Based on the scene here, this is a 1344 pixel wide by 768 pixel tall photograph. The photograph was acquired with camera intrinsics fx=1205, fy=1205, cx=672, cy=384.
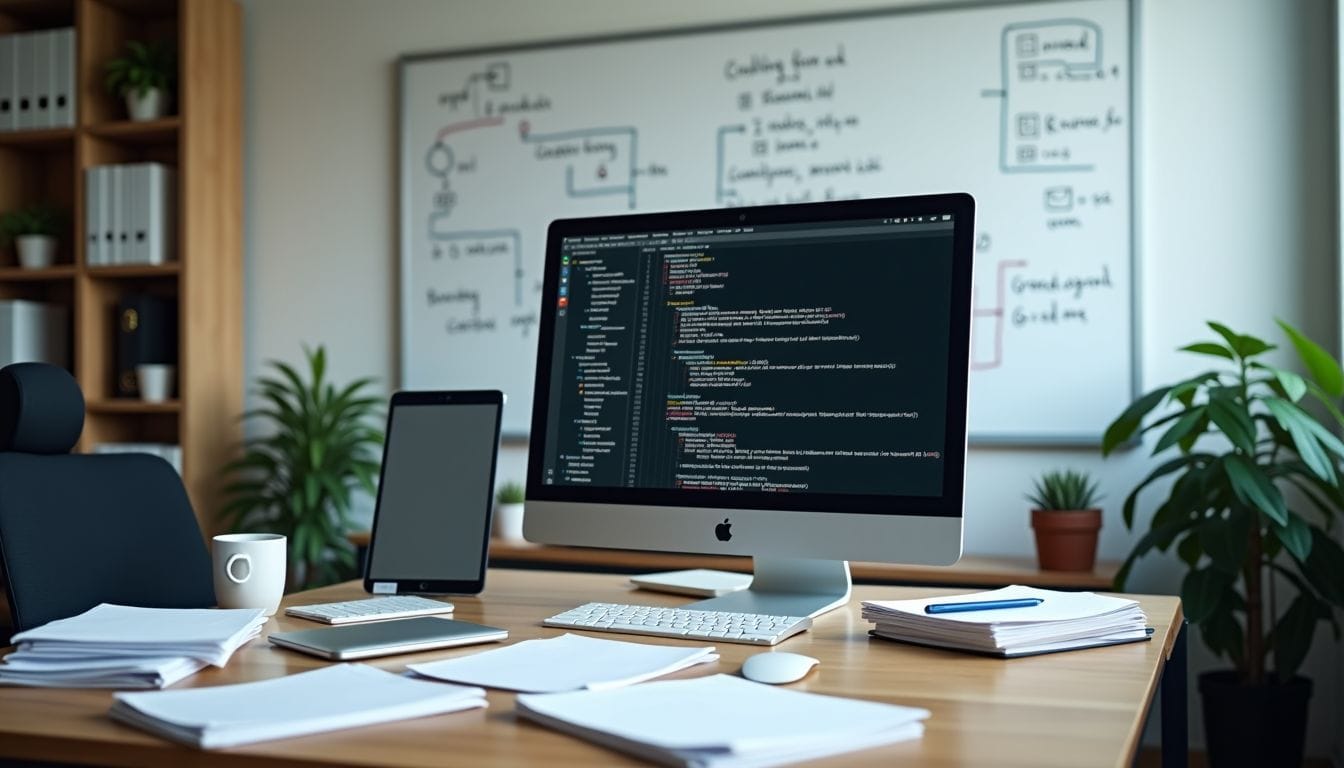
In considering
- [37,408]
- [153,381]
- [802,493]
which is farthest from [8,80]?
[802,493]

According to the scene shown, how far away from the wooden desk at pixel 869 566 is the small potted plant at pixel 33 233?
1411 mm

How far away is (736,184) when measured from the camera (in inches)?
132

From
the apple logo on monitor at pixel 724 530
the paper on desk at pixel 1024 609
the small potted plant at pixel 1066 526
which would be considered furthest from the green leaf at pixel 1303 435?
the apple logo on monitor at pixel 724 530

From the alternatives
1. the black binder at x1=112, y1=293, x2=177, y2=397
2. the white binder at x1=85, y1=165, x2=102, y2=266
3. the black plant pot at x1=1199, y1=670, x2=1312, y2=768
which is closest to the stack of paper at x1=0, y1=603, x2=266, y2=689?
the black plant pot at x1=1199, y1=670, x2=1312, y2=768

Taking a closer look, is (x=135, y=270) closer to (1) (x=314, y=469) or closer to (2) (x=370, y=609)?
(1) (x=314, y=469)

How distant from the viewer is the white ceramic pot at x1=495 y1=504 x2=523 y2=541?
3.19m

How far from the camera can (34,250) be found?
147 inches

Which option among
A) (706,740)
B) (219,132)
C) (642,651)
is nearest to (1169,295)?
(642,651)

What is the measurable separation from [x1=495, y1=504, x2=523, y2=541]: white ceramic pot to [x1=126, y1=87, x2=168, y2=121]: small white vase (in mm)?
1652

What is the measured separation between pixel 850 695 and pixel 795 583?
1.81 ft

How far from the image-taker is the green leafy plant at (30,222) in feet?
12.3

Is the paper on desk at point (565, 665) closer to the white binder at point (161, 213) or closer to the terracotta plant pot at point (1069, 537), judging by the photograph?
the terracotta plant pot at point (1069, 537)

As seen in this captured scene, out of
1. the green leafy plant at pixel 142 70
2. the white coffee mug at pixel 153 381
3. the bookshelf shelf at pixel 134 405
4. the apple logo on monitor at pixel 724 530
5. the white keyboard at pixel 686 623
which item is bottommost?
the white keyboard at pixel 686 623

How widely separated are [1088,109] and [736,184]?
3.06 ft
